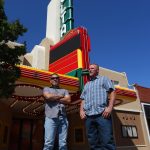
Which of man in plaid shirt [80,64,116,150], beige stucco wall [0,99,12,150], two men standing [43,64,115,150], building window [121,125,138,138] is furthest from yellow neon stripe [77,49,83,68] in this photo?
man in plaid shirt [80,64,116,150]

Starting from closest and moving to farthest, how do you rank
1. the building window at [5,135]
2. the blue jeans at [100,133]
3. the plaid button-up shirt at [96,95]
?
the blue jeans at [100,133] → the plaid button-up shirt at [96,95] → the building window at [5,135]

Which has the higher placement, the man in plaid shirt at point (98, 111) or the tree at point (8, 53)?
the tree at point (8, 53)

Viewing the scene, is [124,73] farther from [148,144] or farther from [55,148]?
[55,148]

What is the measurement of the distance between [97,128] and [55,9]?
54.0ft

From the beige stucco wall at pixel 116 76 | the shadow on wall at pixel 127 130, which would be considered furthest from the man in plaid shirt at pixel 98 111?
the beige stucco wall at pixel 116 76

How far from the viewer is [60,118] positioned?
4.75 m

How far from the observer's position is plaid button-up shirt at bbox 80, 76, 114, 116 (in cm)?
433

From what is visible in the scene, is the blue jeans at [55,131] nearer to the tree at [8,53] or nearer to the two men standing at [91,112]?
the two men standing at [91,112]

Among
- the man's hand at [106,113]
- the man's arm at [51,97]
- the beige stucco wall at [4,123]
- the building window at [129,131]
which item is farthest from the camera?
the building window at [129,131]

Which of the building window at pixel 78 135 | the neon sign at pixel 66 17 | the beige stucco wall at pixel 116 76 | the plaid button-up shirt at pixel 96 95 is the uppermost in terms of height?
the neon sign at pixel 66 17

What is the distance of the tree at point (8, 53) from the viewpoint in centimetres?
548

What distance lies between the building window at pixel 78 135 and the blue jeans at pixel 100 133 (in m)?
11.8

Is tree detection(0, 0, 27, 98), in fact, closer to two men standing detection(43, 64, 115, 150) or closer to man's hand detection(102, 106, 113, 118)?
two men standing detection(43, 64, 115, 150)

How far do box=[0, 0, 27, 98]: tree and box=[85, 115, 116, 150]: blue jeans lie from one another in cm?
218
